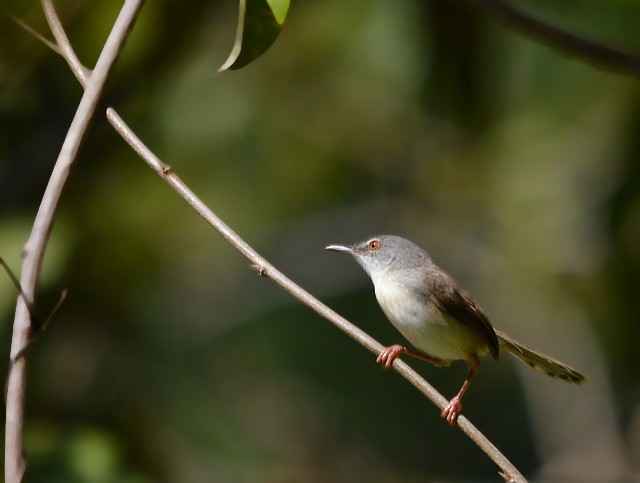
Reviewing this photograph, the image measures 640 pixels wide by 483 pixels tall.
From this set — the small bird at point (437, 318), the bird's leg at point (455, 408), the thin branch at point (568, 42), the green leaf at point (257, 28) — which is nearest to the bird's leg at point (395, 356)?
the small bird at point (437, 318)

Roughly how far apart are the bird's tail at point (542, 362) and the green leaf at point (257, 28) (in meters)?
2.54

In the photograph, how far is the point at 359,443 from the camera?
8695 mm

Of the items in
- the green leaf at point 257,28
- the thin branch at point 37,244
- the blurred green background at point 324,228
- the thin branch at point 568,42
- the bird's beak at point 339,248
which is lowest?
the blurred green background at point 324,228

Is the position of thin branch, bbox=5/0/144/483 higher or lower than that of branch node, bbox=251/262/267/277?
higher

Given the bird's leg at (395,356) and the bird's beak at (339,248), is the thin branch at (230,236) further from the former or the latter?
the bird's beak at (339,248)

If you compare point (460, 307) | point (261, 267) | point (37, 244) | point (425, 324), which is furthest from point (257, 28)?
point (460, 307)

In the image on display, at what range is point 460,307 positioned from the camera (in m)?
4.54

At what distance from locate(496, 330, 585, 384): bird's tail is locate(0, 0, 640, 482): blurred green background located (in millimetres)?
1611

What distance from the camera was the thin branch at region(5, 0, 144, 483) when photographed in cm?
239

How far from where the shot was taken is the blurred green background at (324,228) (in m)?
6.09

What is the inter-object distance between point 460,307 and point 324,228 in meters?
3.53

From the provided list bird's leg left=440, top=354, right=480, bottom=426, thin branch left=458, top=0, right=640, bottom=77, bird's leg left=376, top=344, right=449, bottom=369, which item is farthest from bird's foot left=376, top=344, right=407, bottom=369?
thin branch left=458, top=0, right=640, bottom=77

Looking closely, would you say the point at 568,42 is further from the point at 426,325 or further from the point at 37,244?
the point at 37,244

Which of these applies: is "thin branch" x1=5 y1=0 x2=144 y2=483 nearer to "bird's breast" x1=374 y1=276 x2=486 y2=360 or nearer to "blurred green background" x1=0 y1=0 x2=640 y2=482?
"bird's breast" x1=374 y1=276 x2=486 y2=360
